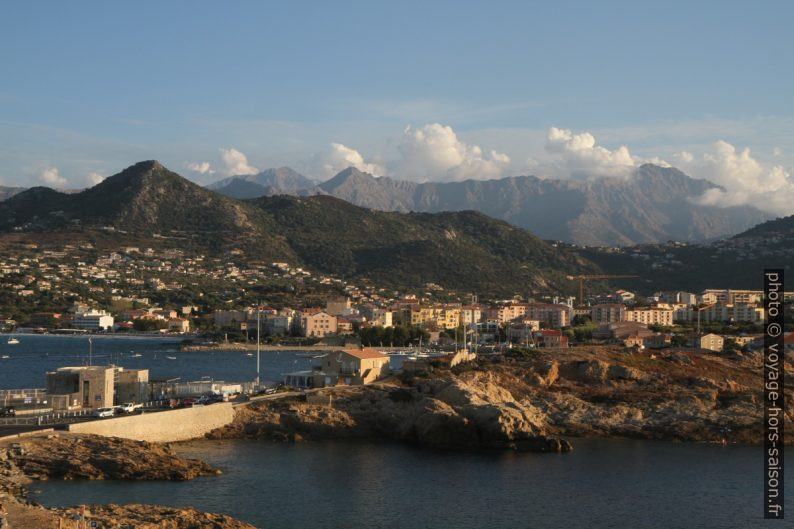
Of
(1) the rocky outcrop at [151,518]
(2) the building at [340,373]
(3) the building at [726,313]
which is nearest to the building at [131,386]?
(2) the building at [340,373]

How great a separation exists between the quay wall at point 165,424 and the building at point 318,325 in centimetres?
7983

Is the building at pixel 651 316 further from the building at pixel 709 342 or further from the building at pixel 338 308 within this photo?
the building at pixel 338 308

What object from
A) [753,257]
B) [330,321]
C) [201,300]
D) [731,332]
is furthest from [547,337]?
[753,257]

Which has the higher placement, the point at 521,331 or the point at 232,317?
the point at 232,317

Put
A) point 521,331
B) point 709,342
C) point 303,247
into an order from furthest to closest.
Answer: point 303,247 → point 521,331 → point 709,342

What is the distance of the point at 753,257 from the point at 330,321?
96168 millimetres

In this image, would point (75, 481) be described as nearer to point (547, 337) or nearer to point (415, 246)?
point (547, 337)

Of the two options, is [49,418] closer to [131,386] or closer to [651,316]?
[131,386]

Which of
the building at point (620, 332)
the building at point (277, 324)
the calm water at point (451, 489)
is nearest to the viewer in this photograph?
the calm water at point (451, 489)

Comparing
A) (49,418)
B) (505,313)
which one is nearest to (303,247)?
→ (505,313)

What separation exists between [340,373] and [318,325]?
72797 mm

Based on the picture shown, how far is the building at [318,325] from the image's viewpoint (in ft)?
417

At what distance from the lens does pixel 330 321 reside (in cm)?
12838

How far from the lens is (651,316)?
125 metres
